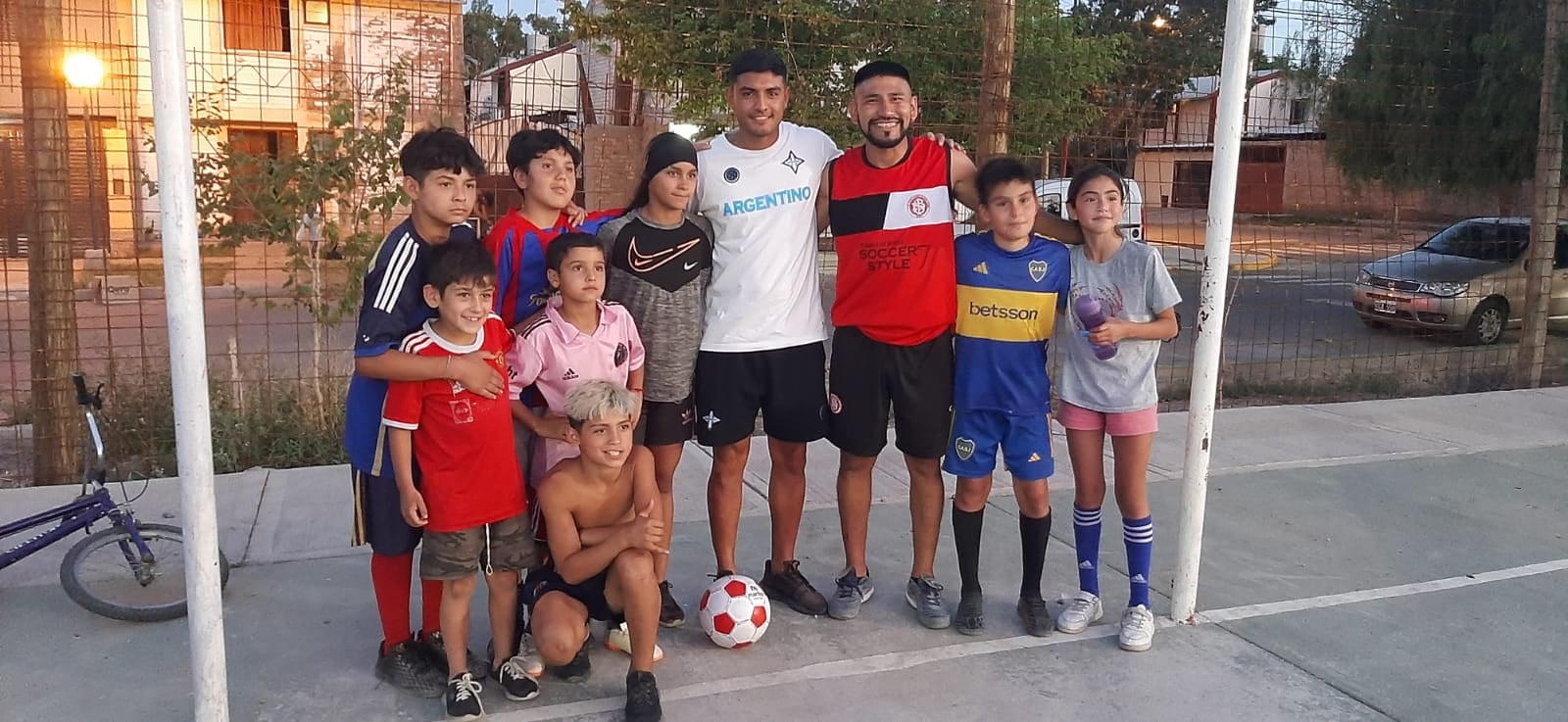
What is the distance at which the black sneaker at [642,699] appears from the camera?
10.9 feet

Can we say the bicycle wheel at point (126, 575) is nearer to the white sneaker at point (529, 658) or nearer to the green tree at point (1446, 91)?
the white sneaker at point (529, 658)

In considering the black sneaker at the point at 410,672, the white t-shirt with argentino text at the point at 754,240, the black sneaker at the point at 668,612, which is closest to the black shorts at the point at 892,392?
the white t-shirt with argentino text at the point at 754,240

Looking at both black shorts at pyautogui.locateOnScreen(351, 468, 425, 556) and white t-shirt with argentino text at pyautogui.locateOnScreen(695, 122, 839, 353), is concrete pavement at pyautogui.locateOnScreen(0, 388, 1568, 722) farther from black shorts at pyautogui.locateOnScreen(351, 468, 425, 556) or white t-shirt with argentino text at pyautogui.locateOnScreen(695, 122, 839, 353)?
white t-shirt with argentino text at pyautogui.locateOnScreen(695, 122, 839, 353)

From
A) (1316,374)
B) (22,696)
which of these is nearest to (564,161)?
(22,696)

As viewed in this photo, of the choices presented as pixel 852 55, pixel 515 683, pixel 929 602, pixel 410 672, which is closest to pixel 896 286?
pixel 929 602

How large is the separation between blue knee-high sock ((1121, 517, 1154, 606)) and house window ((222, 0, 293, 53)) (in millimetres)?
19774

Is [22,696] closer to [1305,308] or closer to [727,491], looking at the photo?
[727,491]

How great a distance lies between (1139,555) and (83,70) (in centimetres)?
606

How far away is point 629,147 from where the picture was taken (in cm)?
720

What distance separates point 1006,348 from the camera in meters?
3.91

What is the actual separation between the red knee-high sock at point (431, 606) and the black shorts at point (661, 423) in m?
0.80

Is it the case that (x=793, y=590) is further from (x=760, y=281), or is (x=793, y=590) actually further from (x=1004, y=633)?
(x=760, y=281)

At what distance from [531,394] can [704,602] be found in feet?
3.04

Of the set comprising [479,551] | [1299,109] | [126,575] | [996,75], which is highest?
[1299,109]
